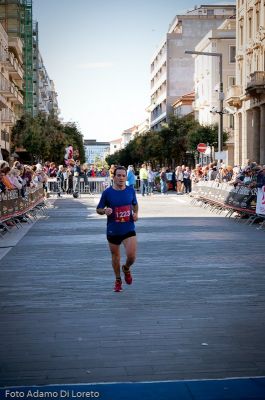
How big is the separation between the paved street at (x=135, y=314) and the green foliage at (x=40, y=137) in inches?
2358

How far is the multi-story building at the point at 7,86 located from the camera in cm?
6744

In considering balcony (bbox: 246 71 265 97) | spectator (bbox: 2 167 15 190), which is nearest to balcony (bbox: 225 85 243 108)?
balcony (bbox: 246 71 265 97)

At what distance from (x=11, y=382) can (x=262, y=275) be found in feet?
21.1

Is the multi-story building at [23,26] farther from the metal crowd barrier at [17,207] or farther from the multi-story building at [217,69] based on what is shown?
the metal crowd barrier at [17,207]

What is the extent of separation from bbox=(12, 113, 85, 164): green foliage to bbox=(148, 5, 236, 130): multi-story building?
2573 centimetres

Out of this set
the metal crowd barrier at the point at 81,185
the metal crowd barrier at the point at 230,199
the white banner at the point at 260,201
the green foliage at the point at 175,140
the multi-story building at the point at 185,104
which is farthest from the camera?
the multi-story building at the point at 185,104

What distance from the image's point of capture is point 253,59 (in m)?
54.0

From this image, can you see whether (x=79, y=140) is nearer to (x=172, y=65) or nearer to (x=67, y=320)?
(x=172, y=65)

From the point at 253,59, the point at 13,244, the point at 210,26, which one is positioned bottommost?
the point at 13,244

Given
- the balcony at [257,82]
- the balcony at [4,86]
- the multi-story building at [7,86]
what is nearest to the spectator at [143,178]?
the balcony at [257,82]

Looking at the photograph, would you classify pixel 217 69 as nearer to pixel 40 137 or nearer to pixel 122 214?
pixel 40 137

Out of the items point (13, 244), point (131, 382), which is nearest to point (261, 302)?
point (131, 382)

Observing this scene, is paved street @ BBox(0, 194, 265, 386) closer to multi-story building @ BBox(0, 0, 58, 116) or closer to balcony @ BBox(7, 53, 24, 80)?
balcony @ BBox(7, 53, 24, 80)

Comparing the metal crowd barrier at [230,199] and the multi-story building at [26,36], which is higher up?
the multi-story building at [26,36]
